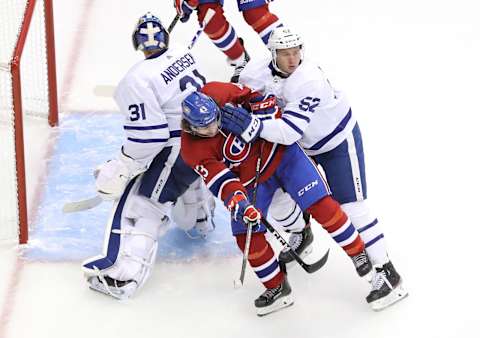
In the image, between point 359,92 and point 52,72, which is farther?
point 359,92

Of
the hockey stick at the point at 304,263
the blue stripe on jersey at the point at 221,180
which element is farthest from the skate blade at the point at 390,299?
the blue stripe on jersey at the point at 221,180

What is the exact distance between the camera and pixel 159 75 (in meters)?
4.14

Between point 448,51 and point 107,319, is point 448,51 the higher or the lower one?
the higher one

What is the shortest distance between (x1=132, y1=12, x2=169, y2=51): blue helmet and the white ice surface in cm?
85

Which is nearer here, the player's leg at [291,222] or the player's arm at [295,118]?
the player's arm at [295,118]

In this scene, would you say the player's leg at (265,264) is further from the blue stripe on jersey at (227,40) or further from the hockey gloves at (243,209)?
the blue stripe on jersey at (227,40)

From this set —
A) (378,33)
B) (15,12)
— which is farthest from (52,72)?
(378,33)

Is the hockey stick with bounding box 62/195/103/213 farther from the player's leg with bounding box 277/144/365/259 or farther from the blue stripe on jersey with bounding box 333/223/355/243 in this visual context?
the blue stripe on jersey with bounding box 333/223/355/243

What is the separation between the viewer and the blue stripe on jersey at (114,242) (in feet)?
13.9

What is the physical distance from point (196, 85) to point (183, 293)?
76 centimetres

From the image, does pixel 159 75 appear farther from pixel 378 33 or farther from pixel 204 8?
pixel 378 33

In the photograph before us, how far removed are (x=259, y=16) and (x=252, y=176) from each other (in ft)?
4.99

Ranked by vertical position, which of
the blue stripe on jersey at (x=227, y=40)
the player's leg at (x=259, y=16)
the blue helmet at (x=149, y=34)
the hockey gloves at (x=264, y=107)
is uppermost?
the blue helmet at (x=149, y=34)

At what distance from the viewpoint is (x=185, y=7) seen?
5363 mm
